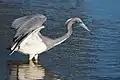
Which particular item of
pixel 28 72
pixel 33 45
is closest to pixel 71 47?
pixel 33 45

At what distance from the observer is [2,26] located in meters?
11.0

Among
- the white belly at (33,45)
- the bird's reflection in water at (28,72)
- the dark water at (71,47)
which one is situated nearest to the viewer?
the bird's reflection in water at (28,72)

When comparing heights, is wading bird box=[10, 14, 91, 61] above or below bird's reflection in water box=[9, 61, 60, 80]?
above

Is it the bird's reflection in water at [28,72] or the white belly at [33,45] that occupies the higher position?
Result: the white belly at [33,45]

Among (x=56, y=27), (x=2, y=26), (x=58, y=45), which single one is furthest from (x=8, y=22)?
(x=58, y=45)

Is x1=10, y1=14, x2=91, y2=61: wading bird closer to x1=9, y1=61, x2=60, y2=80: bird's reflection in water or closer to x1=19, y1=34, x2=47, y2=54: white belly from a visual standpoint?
x1=19, y1=34, x2=47, y2=54: white belly

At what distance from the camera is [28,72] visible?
8297 mm

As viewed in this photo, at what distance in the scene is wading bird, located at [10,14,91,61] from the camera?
319 inches

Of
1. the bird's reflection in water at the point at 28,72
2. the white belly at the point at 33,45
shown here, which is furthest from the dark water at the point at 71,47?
the white belly at the point at 33,45

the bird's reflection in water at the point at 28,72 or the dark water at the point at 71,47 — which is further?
the dark water at the point at 71,47

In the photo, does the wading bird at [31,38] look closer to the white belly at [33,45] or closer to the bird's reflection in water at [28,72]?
the white belly at [33,45]

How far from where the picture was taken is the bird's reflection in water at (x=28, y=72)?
800 centimetres

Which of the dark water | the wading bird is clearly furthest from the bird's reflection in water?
the wading bird

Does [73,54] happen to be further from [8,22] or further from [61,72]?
[8,22]
